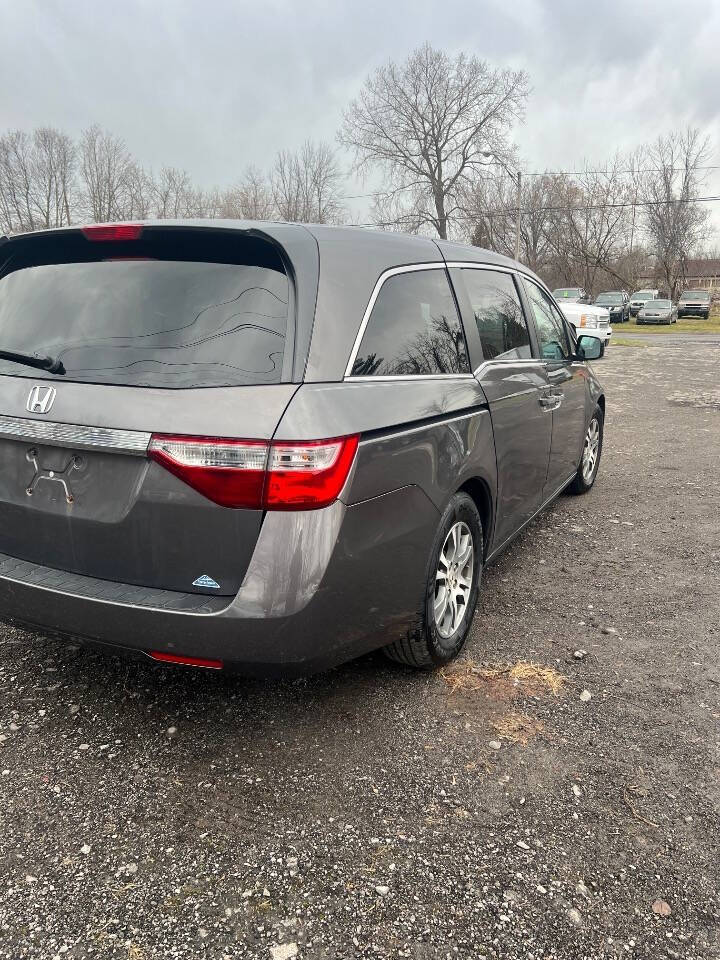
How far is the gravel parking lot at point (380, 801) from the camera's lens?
190 centimetres

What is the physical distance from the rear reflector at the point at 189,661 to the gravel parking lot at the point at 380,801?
42 cm

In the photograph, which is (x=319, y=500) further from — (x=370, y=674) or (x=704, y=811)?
(x=704, y=811)

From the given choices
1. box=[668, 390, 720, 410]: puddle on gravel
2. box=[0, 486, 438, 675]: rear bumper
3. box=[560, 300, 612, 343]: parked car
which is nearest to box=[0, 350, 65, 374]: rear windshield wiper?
box=[0, 486, 438, 675]: rear bumper

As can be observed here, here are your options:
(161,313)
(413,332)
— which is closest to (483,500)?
(413,332)

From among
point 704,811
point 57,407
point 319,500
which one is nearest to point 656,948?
point 704,811

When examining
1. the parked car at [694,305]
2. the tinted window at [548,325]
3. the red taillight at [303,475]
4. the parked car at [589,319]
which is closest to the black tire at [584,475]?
the tinted window at [548,325]

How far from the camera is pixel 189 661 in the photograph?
2.33 m

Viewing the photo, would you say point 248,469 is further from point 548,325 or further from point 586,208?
point 586,208

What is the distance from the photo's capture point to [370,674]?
10.2ft

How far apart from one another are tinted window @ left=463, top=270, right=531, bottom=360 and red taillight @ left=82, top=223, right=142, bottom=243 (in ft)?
5.18

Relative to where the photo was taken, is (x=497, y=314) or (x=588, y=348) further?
(x=588, y=348)

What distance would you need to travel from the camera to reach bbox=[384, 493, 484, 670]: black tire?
112 inches

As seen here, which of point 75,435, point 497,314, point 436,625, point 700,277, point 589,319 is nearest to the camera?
point 75,435

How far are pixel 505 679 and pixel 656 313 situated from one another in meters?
41.5
